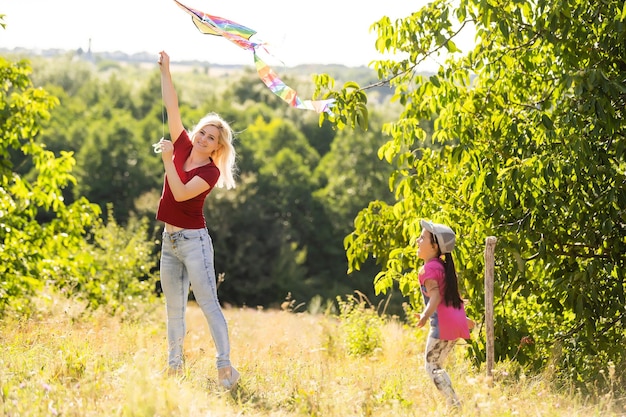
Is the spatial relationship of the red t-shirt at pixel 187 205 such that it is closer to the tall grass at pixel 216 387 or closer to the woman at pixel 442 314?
the tall grass at pixel 216 387

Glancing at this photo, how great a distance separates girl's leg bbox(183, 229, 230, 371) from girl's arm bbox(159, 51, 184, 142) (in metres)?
0.73

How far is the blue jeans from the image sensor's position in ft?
17.6

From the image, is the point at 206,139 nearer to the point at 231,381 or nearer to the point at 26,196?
the point at 231,381

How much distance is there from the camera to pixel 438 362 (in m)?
5.15

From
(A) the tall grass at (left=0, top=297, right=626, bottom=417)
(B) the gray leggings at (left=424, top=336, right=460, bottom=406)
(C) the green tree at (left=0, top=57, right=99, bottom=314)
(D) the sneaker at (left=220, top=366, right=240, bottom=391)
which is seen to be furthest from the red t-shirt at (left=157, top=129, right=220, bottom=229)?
(C) the green tree at (left=0, top=57, right=99, bottom=314)

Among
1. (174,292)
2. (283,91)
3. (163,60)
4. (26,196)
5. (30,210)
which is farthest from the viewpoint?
(30,210)

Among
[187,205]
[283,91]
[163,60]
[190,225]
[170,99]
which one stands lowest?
[190,225]

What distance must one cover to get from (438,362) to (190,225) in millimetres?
1721

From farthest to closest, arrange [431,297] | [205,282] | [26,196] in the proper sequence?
[26,196], [205,282], [431,297]

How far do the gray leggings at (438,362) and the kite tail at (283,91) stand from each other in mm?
1773

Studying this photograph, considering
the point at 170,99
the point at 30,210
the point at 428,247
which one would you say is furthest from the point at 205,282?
the point at 30,210

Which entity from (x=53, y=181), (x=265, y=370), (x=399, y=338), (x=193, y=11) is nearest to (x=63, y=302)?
(x=53, y=181)

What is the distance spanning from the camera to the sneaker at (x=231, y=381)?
537 centimetres

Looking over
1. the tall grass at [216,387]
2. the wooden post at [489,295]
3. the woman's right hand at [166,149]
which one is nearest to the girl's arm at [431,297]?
the tall grass at [216,387]
